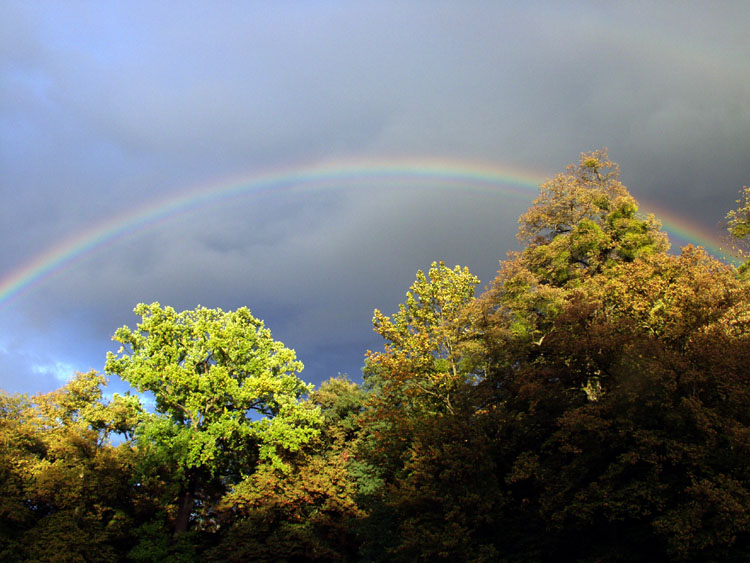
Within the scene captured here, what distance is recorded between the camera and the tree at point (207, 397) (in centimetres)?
2739

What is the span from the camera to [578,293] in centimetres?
1702

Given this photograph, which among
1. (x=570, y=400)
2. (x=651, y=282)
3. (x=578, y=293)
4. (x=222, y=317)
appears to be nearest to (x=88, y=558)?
(x=222, y=317)

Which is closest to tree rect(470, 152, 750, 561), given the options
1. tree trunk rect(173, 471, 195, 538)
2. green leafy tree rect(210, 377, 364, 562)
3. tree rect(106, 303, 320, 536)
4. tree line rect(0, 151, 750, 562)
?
tree line rect(0, 151, 750, 562)

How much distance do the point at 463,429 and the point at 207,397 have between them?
17.2 metres

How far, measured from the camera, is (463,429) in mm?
17203

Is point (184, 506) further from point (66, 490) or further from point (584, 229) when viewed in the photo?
point (584, 229)

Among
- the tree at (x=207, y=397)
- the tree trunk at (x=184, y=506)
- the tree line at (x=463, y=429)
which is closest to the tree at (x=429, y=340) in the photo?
the tree line at (x=463, y=429)

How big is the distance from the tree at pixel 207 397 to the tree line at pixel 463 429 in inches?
5.4

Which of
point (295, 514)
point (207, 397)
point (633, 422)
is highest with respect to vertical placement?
point (207, 397)

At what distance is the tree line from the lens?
13.4 m

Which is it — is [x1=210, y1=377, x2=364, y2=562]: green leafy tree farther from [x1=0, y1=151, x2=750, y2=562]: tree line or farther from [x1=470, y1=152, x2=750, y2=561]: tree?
[x1=470, y1=152, x2=750, y2=561]: tree

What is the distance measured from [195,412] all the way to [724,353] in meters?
26.1

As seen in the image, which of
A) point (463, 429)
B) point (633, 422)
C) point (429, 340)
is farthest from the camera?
point (429, 340)

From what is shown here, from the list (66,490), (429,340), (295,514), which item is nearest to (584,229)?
(429,340)
